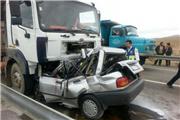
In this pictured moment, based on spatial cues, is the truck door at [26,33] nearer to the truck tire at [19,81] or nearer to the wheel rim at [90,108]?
the truck tire at [19,81]

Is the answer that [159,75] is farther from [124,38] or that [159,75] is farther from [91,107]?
[91,107]

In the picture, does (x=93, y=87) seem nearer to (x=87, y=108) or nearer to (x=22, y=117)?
(x=87, y=108)

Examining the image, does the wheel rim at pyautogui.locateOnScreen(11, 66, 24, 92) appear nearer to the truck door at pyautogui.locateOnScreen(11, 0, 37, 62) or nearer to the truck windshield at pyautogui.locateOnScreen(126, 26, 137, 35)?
the truck door at pyautogui.locateOnScreen(11, 0, 37, 62)

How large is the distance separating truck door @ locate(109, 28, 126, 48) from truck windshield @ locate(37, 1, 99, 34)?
332 inches

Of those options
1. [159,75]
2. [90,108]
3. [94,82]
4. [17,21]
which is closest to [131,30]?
[159,75]

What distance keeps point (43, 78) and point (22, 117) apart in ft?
4.41

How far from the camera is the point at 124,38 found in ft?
51.4

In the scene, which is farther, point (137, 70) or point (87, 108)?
point (137, 70)

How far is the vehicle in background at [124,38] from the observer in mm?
15070

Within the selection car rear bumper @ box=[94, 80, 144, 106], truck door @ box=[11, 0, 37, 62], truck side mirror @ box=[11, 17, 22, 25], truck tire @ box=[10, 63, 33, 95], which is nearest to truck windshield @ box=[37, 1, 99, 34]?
truck door @ box=[11, 0, 37, 62]

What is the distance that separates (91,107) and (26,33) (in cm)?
254

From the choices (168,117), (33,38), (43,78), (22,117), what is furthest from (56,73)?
(168,117)

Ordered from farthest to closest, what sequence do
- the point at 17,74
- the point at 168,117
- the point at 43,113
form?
the point at 17,74, the point at 168,117, the point at 43,113

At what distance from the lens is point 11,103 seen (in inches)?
215
